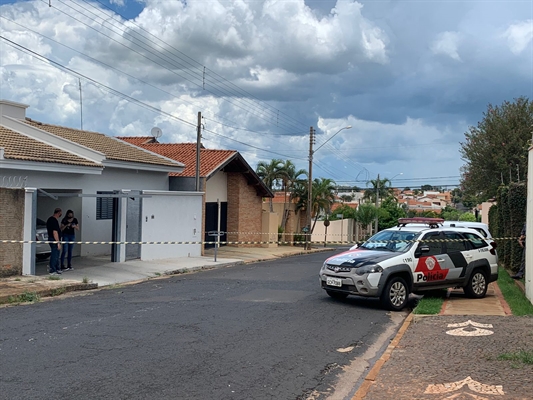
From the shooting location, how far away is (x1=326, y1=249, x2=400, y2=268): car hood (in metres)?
11.7

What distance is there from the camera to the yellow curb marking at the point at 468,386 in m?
6.13

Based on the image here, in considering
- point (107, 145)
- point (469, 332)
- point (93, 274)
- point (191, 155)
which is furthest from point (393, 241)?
point (191, 155)

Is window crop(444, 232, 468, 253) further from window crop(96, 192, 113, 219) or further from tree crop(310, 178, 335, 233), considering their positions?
tree crop(310, 178, 335, 233)

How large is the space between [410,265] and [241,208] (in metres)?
20.4

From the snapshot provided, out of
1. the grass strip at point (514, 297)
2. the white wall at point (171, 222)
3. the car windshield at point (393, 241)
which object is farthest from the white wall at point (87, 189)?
the grass strip at point (514, 297)

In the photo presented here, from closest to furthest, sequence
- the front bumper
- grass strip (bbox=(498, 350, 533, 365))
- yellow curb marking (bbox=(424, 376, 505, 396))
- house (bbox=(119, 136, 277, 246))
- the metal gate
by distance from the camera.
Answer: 1. yellow curb marking (bbox=(424, 376, 505, 396))
2. grass strip (bbox=(498, 350, 533, 365))
3. the front bumper
4. the metal gate
5. house (bbox=(119, 136, 277, 246))

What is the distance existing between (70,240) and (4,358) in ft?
32.4

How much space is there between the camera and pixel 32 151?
1759cm

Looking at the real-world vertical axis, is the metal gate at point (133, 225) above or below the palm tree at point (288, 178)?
below

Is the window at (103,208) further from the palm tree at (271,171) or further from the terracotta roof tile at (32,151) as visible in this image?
the palm tree at (271,171)

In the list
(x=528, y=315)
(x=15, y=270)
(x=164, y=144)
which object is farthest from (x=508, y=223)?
(x=164, y=144)

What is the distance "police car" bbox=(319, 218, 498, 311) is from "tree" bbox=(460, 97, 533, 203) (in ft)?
38.8

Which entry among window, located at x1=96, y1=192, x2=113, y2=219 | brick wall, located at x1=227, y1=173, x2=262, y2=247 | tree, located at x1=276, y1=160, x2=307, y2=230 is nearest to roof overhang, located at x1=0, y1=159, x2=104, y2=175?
window, located at x1=96, y1=192, x2=113, y2=219

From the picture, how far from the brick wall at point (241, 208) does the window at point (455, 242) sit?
19108 mm
